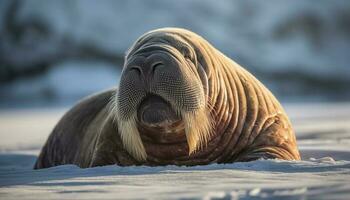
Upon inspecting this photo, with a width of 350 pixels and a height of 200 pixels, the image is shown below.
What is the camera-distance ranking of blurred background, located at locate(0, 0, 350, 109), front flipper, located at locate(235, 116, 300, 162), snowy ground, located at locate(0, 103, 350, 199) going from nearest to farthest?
snowy ground, located at locate(0, 103, 350, 199)
front flipper, located at locate(235, 116, 300, 162)
blurred background, located at locate(0, 0, 350, 109)

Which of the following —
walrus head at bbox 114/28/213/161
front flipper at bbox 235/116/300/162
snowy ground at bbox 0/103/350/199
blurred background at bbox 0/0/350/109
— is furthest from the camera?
blurred background at bbox 0/0/350/109

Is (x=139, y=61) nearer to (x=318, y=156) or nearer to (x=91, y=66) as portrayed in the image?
(x=318, y=156)

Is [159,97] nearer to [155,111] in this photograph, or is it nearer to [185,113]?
[155,111]

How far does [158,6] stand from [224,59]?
54680 millimetres

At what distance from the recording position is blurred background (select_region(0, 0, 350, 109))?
185ft

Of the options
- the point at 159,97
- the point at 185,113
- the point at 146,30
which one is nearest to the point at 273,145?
the point at 185,113

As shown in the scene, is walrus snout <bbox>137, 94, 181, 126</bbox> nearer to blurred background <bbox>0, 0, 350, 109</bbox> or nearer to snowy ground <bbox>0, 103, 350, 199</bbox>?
snowy ground <bbox>0, 103, 350, 199</bbox>

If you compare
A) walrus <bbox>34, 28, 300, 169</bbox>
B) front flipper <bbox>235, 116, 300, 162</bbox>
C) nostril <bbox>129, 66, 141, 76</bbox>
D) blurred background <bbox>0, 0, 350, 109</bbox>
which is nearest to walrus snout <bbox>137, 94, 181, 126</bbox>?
walrus <bbox>34, 28, 300, 169</bbox>

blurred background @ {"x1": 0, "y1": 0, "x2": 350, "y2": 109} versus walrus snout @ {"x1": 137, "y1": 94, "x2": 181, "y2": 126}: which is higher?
blurred background @ {"x1": 0, "y1": 0, "x2": 350, "y2": 109}

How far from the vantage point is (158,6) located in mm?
60438

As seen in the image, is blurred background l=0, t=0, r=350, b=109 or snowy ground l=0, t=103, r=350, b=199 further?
blurred background l=0, t=0, r=350, b=109

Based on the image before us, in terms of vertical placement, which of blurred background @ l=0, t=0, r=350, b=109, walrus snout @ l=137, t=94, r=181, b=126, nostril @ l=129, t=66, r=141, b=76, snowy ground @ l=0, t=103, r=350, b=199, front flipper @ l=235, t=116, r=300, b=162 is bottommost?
snowy ground @ l=0, t=103, r=350, b=199

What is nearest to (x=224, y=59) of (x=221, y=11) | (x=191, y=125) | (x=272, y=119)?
(x=272, y=119)

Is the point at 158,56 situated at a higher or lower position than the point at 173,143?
higher
